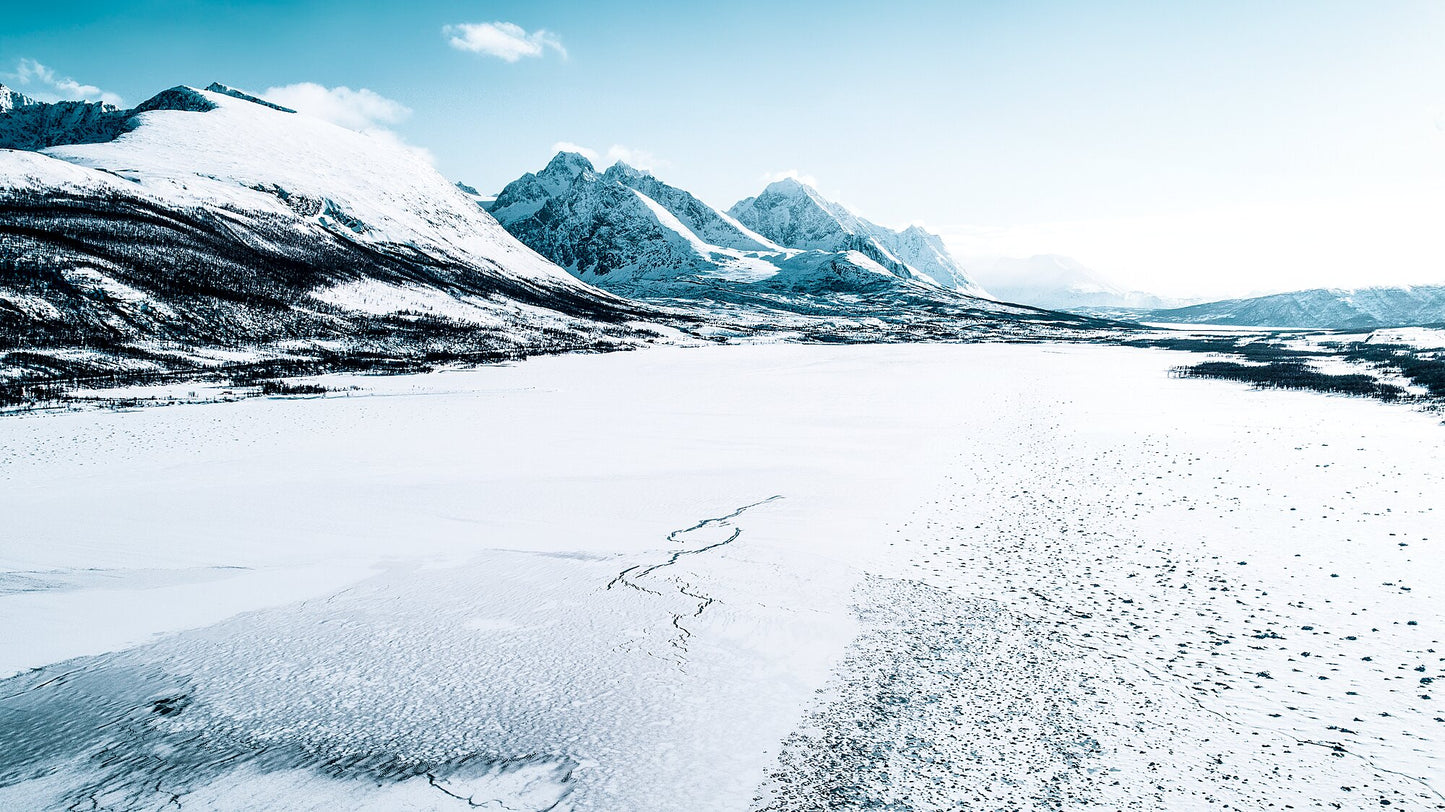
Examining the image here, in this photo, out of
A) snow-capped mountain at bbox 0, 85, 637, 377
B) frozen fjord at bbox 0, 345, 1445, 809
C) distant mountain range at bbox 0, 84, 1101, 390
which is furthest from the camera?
snow-capped mountain at bbox 0, 85, 637, 377

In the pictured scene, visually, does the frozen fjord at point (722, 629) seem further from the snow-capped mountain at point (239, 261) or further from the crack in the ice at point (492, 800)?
the snow-capped mountain at point (239, 261)

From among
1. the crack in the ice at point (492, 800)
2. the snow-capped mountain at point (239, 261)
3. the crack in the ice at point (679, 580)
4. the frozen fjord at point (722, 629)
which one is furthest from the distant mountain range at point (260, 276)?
the crack in the ice at point (492, 800)

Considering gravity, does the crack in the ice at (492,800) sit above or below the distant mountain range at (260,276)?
below

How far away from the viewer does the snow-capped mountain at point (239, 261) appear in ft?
210

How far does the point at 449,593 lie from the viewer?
12.2 meters

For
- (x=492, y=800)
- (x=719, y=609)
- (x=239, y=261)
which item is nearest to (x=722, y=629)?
(x=719, y=609)

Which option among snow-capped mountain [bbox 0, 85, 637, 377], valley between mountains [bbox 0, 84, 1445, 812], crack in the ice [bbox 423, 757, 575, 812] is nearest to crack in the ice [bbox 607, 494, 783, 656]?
valley between mountains [bbox 0, 84, 1445, 812]

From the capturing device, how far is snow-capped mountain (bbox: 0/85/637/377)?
64.1 m

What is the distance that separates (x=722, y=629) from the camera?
Answer: 10.9 metres

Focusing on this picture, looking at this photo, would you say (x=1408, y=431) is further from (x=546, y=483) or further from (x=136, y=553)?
(x=136, y=553)

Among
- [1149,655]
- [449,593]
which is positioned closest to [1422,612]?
[1149,655]

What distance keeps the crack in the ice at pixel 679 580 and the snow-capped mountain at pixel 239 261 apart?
2146 inches

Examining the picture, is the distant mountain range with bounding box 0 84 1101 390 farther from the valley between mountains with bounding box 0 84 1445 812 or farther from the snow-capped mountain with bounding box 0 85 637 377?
the valley between mountains with bounding box 0 84 1445 812

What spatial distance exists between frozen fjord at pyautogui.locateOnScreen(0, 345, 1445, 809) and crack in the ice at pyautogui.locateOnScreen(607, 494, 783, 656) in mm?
109
